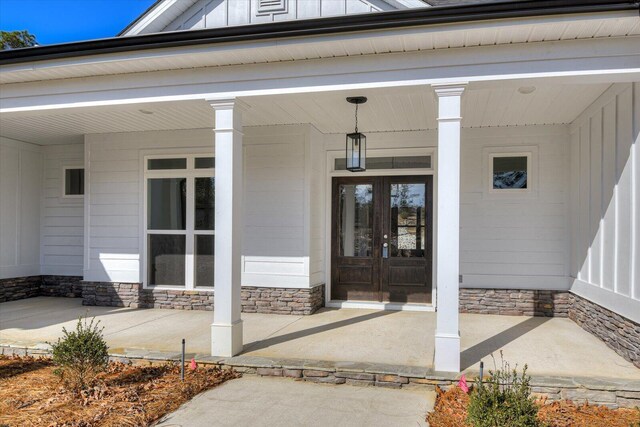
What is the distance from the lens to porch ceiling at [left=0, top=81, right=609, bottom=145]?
496 centimetres

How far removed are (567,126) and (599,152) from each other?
1360 millimetres

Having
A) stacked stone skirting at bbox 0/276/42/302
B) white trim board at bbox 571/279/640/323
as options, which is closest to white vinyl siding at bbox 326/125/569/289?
white trim board at bbox 571/279/640/323

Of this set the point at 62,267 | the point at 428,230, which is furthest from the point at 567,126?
the point at 62,267

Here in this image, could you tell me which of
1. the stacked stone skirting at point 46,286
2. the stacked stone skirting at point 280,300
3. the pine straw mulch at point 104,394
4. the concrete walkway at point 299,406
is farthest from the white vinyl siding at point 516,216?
the stacked stone skirting at point 46,286

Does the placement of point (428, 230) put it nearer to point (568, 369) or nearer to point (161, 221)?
point (568, 369)

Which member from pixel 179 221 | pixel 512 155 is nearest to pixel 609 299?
pixel 512 155

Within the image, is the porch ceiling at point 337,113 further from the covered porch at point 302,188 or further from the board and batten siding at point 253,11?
the board and batten siding at point 253,11

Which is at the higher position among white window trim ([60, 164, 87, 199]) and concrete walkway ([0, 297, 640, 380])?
white window trim ([60, 164, 87, 199])

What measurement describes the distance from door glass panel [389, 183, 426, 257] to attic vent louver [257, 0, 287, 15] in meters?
3.08

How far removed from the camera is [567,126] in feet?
21.2

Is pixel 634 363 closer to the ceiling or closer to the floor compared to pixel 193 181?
closer to the floor

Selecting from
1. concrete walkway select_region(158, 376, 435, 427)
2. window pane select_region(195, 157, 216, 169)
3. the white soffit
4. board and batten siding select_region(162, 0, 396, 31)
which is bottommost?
concrete walkway select_region(158, 376, 435, 427)

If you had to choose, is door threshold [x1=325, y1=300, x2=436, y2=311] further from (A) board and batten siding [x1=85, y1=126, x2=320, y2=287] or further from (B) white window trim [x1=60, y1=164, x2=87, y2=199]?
(B) white window trim [x1=60, y1=164, x2=87, y2=199]

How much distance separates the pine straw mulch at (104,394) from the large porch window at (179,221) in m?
2.70
